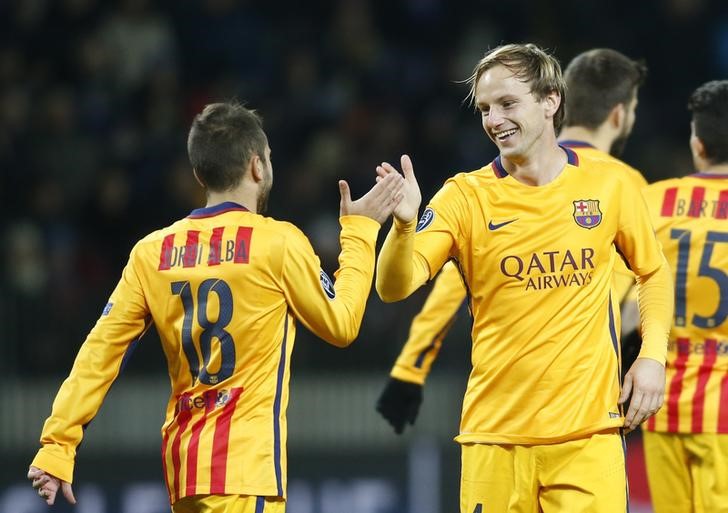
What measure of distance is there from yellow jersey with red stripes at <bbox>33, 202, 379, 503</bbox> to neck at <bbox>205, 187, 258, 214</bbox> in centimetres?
6

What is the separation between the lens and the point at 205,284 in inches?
168

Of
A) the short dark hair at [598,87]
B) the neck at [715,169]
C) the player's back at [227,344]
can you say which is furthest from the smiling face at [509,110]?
the short dark hair at [598,87]

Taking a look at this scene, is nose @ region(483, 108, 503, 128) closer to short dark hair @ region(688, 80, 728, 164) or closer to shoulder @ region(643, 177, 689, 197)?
shoulder @ region(643, 177, 689, 197)

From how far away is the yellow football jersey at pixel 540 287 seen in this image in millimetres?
4219

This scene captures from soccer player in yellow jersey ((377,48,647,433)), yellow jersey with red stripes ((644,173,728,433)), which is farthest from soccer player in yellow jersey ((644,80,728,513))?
soccer player in yellow jersey ((377,48,647,433))

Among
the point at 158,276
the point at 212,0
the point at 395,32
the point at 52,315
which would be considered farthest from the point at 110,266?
the point at 158,276

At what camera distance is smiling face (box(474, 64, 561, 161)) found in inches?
168

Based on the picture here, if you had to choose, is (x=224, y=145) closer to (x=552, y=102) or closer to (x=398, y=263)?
(x=398, y=263)

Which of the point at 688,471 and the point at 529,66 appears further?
the point at 688,471

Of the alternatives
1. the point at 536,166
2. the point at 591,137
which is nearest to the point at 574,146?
the point at 591,137

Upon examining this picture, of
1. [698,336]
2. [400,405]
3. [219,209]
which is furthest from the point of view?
[400,405]

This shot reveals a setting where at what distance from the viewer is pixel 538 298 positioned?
424cm

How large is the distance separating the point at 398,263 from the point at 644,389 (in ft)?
2.94

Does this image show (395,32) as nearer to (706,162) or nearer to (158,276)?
(706,162)
